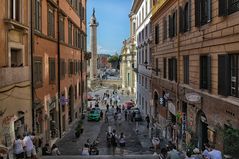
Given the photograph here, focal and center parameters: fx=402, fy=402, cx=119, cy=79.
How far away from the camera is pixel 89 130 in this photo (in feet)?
115

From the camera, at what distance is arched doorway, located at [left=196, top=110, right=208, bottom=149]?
18.9 metres

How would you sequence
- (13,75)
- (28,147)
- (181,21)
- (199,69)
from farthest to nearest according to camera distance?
(181,21), (199,69), (13,75), (28,147)

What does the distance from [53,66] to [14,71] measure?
389 inches

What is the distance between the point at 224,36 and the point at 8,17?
340 inches

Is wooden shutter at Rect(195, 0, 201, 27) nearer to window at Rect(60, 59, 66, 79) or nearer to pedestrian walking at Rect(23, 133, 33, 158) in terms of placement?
pedestrian walking at Rect(23, 133, 33, 158)

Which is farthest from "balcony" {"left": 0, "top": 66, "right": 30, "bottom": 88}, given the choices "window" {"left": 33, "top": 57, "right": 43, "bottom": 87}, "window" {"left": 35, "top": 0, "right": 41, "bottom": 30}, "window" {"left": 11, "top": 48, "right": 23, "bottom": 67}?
"window" {"left": 35, "top": 0, "right": 41, "bottom": 30}

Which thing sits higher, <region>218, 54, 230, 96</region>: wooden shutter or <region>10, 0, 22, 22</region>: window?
<region>10, 0, 22, 22</region>: window

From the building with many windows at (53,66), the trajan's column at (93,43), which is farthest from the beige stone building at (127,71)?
the building with many windows at (53,66)

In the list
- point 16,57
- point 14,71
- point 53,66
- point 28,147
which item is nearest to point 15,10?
point 16,57

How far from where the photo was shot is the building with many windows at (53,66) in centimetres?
2183

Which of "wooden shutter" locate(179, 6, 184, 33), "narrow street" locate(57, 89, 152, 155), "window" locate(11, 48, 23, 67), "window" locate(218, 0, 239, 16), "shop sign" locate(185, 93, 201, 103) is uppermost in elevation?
"wooden shutter" locate(179, 6, 184, 33)

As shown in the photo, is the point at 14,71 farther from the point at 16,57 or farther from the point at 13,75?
the point at 16,57

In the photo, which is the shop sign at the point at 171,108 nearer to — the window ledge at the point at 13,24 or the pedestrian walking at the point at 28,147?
the window ledge at the point at 13,24

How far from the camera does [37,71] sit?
71.3 ft
